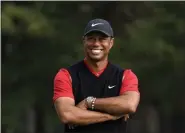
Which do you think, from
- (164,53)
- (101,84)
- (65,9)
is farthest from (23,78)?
(101,84)

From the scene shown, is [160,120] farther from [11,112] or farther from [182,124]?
[11,112]

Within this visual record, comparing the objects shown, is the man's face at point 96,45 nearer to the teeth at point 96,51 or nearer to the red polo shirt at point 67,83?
the teeth at point 96,51

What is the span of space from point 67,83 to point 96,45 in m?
0.40

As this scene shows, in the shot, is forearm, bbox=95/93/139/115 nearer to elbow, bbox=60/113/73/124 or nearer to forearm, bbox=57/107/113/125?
forearm, bbox=57/107/113/125

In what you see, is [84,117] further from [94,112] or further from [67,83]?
[67,83]

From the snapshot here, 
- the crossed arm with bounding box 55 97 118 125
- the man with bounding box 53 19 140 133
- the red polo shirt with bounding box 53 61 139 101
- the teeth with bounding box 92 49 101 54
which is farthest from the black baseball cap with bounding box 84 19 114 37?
the crossed arm with bounding box 55 97 118 125

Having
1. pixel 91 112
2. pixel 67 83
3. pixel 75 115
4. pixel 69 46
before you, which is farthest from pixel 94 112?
pixel 69 46

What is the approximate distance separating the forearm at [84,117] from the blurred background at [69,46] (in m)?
16.6

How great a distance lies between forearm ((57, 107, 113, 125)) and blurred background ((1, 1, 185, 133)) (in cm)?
1660

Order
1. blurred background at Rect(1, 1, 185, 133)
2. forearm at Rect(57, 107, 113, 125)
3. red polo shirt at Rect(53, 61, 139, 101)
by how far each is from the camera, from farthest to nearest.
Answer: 1. blurred background at Rect(1, 1, 185, 133)
2. red polo shirt at Rect(53, 61, 139, 101)
3. forearm at Rect(57, 107, 113, 125)

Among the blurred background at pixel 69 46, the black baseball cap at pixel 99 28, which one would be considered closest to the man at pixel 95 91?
the black baseball cap at pixel 99 28

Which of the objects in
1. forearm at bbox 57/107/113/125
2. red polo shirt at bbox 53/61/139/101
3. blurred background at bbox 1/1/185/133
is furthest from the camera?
blurred background at bbox 1/1/185/133

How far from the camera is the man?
583 centimetres

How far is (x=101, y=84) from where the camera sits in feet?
19.5
